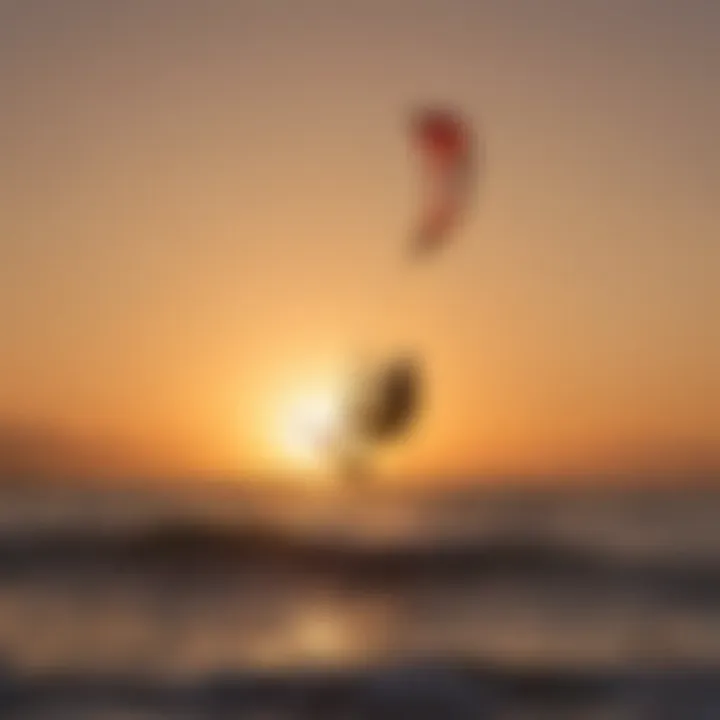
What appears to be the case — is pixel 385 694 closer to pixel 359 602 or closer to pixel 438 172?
pixel 359 602

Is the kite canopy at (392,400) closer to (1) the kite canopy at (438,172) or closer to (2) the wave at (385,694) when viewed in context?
(1) the kite canopy at (438,172)

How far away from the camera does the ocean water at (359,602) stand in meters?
0.94

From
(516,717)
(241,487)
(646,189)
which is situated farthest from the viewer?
(646,189)

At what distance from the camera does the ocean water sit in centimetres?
94

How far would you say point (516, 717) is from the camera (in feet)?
3.07

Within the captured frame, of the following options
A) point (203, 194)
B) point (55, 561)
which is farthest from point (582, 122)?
point (55, 561)

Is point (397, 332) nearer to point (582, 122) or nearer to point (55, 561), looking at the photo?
point (582, 122)

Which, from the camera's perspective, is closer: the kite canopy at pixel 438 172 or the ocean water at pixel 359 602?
the ocean water at pixel 359 602

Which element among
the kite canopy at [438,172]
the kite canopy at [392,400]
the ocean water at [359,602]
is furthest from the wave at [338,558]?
the kite canopy at [438,172]

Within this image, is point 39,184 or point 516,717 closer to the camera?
point 516,717

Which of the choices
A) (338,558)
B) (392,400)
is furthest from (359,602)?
(392,400)

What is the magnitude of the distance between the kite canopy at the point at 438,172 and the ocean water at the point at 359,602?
9.4 inches

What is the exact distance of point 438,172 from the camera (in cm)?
113

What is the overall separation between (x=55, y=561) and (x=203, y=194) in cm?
34
